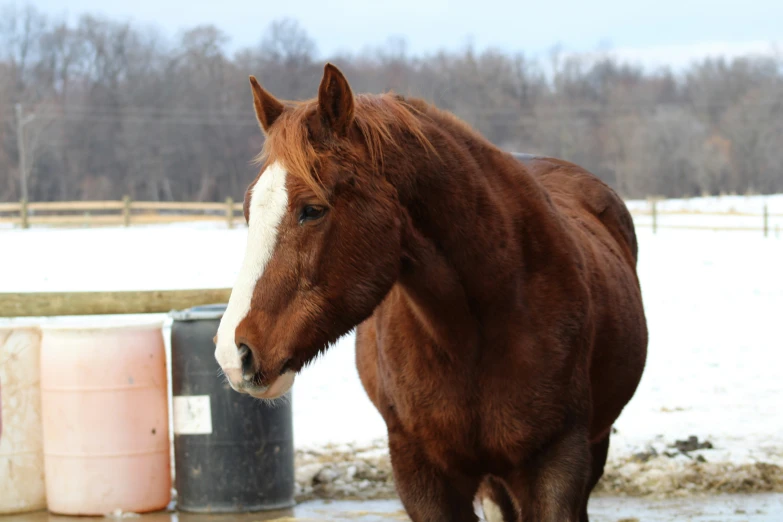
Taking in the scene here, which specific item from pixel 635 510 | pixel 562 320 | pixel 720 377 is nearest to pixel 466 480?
pixel 562 320

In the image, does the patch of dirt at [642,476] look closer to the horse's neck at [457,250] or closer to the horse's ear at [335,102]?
the horse's neck at [457,250]

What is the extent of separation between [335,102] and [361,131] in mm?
113

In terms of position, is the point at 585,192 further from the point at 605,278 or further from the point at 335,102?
the point at 335,102

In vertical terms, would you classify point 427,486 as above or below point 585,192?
below

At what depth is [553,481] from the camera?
2797 millimetres

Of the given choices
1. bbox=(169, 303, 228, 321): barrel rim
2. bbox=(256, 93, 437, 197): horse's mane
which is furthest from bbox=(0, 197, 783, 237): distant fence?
bbox=(256, 93, 437, 197): horse's mane

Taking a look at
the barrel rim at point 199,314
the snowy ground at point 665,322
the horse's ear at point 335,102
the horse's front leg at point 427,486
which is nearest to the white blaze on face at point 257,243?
the horse's ear at point 335,102

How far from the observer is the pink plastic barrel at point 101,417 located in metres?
4.81

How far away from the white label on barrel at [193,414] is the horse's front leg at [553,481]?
2381 millimetres

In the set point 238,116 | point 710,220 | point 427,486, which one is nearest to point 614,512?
point 427,486

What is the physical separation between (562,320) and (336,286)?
0.80 metres

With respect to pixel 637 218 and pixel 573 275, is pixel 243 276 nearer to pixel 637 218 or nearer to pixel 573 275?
pixel 573 275

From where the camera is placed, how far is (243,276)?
228 cm

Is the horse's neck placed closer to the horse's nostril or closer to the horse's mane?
the horse's mane
